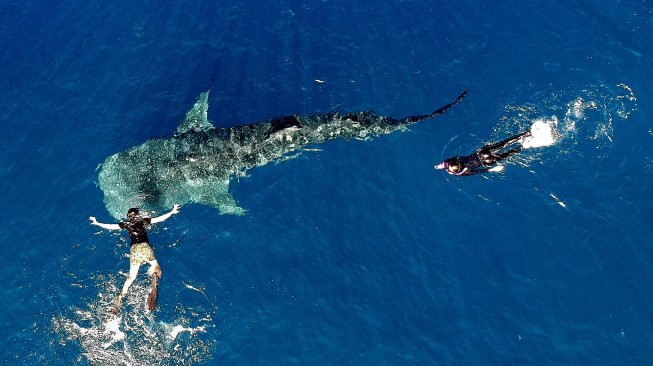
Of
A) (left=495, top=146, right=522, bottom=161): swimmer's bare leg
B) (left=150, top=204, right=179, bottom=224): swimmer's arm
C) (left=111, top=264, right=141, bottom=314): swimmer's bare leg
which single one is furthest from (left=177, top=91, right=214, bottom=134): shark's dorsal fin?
(left=495, top=146, right=522, bottom=161): swimmer's bare leg

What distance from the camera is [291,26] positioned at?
98.1ft

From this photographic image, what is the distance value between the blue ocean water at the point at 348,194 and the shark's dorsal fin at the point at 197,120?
27.9 inches

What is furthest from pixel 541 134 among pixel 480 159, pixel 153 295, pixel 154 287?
pixel 153 295

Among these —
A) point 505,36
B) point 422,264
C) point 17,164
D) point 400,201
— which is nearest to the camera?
point 422,264

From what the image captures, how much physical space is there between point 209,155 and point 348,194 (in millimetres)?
7175

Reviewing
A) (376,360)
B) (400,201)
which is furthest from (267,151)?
(376,360)

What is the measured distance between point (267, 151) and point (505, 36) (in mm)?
14846

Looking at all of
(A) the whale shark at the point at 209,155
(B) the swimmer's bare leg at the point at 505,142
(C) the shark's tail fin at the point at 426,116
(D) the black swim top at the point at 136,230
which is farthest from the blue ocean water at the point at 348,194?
(D) the black swim top at the point at 136,230

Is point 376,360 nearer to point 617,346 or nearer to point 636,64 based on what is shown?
point 617,346

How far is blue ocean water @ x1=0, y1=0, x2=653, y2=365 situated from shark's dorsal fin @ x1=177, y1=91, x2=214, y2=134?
0.71 metres

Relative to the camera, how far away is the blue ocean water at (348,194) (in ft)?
70.4

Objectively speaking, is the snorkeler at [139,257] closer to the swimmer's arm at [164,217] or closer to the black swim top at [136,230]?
the black swim top at [136,230]

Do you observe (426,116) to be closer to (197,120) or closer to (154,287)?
(197,120)

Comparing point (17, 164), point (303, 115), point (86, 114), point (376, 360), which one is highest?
point (303, 115)
